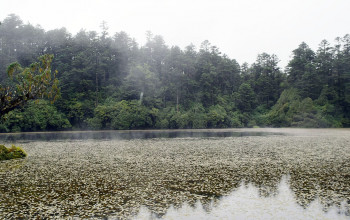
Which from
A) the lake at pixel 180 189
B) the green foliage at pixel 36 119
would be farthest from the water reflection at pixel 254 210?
the green foliage at pixel 36 119

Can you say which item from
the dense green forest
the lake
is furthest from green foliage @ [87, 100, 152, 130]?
the lake

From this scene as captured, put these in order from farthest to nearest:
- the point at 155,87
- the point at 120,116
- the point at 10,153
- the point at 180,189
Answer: the point at 155,87 < the point at 120,116 < the point at 10,153 < the point at 180,189

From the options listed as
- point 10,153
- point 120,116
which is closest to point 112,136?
point 120,116

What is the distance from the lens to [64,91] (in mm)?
68188

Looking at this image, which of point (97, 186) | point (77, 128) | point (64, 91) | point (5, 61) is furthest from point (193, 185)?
point (5, 61)

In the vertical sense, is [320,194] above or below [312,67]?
below

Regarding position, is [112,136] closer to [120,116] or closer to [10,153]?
[120,116]

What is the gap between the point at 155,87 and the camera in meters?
71.2

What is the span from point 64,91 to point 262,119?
52.1 meters

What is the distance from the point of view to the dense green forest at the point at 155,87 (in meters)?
63.2

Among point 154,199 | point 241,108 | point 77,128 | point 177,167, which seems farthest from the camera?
point 241,108

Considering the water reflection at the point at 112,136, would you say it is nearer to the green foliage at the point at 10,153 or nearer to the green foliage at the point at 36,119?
the green foliage at the point at 36,119

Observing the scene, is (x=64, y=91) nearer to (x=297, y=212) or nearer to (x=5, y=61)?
(x=5, y=61)

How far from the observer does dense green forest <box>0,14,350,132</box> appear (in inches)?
2486
